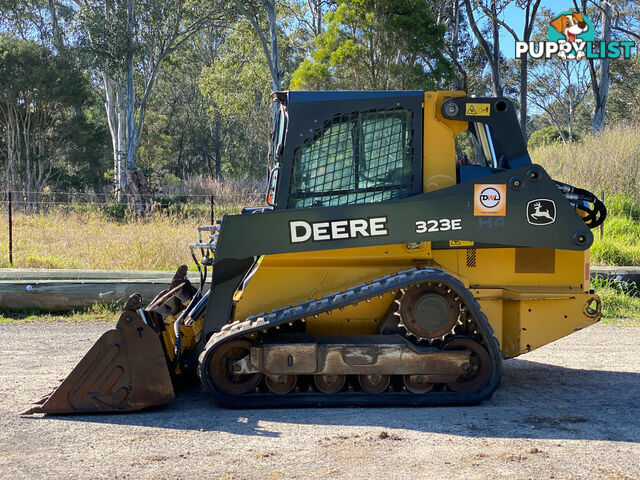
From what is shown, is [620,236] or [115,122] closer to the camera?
[620,236]

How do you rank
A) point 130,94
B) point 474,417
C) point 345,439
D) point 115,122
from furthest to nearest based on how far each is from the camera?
1. point 115,122
2. point 130,94
3. point 474,417
4. point 345,439

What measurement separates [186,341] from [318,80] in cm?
2025

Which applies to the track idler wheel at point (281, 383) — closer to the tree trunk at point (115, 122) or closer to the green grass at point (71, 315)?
the green grass at point (71, 315)

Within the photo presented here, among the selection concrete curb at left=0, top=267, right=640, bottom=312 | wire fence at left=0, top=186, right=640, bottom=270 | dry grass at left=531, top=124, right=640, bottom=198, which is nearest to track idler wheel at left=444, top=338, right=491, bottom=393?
concrete curb at left=0, top=267, right=640, bottom=312

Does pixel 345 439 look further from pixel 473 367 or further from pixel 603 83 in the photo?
pixel 603 83

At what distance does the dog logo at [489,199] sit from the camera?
17.4 ft

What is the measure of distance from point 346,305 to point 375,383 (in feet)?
2.25

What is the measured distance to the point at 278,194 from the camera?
216 inches

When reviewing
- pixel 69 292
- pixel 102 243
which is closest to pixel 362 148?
pixel 69 292

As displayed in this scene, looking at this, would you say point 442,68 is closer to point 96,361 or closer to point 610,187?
point 610,187

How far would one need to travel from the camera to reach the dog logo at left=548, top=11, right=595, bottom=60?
25812 millimetres

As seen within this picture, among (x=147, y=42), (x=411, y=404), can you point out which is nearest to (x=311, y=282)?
(x=411, y=404)

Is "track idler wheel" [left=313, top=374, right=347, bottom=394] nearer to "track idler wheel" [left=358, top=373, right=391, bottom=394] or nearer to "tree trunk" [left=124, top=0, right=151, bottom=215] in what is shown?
"track idler wheel" [left=358, top=373, right=391, bottom=394]

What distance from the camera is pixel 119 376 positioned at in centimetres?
516
